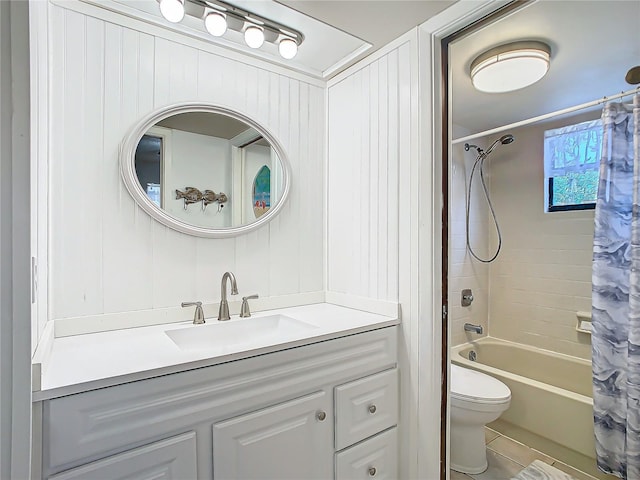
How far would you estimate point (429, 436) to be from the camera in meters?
1.51

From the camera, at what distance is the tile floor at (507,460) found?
5.99 ft

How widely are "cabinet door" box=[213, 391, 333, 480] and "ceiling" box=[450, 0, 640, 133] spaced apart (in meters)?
1.57

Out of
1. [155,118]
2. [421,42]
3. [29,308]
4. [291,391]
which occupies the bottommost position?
[291,391]

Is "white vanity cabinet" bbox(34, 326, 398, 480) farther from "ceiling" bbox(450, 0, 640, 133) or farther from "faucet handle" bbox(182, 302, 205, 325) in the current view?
"ceiling" bbox(450, 0, 640, 133)

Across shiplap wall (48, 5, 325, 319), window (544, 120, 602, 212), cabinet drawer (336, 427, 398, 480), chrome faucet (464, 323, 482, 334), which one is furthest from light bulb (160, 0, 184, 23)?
chrome faucet (464, 323, 482, 334)

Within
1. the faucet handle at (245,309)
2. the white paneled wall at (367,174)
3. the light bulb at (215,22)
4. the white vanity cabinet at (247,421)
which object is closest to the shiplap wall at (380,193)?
the white paneled wall at (367,174)

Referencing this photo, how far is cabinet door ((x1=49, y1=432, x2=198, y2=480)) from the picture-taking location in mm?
924

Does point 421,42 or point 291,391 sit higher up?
point 421,42


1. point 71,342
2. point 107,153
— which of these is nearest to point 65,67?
point 107,153

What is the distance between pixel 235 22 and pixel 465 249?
6.95 feet

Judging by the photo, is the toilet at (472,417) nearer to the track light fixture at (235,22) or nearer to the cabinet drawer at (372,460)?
the cabinet drawer at (372,460)

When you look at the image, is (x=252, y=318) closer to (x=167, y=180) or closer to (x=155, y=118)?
(x=167, y=180)

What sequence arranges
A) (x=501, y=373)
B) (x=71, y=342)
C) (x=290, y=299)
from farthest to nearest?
(x=501, y=373) → (x=290, y=299) → (x=71, y=342)

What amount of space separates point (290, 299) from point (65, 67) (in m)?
1.38
